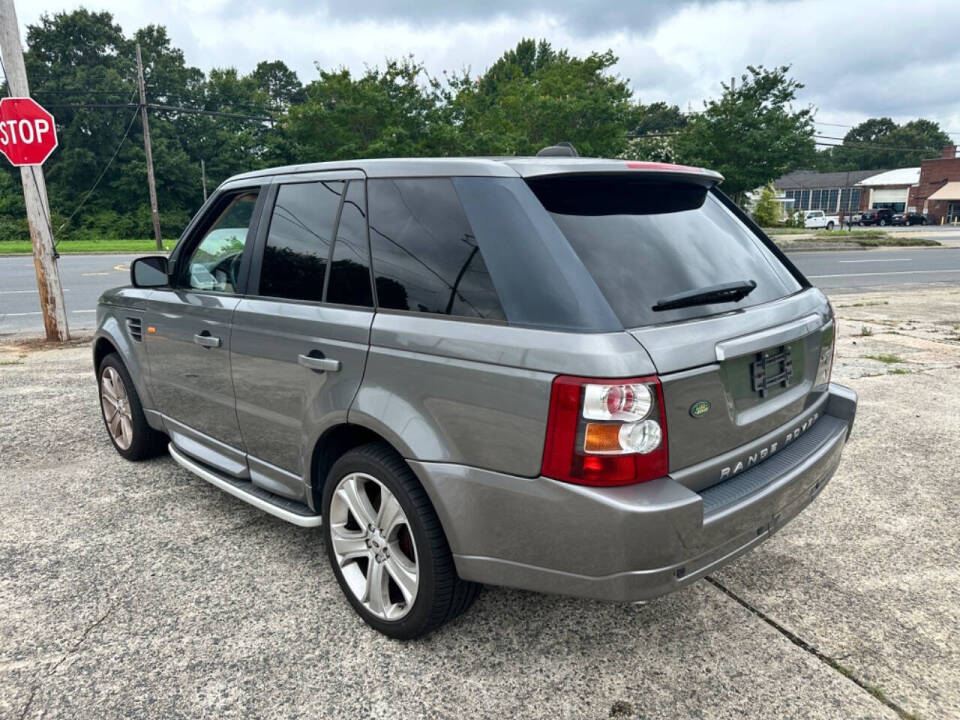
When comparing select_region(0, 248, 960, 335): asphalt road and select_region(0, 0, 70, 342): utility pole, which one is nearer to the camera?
select_region(0, 0, 70, 342): utility pole

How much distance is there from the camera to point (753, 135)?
28.2 m

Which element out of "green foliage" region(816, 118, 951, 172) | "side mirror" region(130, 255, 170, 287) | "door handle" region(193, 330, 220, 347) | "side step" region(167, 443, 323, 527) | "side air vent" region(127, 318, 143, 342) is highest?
"green foliage" region(816, 118, 951, 172)

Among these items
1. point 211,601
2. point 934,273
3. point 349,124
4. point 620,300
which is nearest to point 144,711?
point 211,601

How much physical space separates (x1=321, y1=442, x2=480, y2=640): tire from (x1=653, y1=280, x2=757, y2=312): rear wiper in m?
1.02

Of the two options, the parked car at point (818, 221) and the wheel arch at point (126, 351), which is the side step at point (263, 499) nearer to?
the wheel arch at point (126, 351)

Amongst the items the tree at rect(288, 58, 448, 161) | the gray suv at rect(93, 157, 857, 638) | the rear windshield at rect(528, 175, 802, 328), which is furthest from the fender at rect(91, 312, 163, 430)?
the tree at rect(288, 58, 448, 161)

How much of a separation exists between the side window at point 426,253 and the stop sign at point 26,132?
7066 mm

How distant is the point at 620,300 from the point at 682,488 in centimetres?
59

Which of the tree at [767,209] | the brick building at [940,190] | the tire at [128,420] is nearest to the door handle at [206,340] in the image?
the tire at [128,420]

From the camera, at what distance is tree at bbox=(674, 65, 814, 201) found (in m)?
28.6

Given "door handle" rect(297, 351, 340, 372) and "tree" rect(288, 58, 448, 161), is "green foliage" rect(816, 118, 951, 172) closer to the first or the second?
"tree" rect(288, 58, 448, 161)

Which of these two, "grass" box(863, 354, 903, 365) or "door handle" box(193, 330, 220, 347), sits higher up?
"door handle" box(193, 330, 220, 347)

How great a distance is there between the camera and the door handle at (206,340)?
3244mm

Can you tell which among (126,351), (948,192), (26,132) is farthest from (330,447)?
(948,192)
